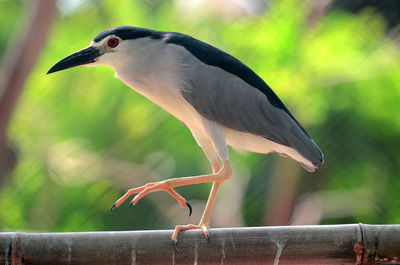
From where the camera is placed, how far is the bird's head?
1175 millimetres

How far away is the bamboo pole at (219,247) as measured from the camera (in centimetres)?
94

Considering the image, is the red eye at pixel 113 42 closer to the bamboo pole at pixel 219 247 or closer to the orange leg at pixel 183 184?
the orange leg at pixel 183 184

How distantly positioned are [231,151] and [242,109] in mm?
1533

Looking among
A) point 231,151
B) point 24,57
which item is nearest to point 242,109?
point 24,57

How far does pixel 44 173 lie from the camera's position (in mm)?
2842

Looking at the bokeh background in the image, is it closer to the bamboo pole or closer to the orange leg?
the orange leg

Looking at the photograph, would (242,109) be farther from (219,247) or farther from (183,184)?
(219,247)

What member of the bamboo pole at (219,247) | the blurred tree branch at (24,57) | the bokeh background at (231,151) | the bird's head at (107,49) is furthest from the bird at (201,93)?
the bokeh background at (231,151)

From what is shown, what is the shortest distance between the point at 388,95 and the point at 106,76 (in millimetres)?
1475

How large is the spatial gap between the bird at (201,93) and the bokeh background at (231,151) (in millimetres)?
1402

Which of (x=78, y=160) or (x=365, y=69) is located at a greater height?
(x=365, y=69)

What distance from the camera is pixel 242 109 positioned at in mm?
1271

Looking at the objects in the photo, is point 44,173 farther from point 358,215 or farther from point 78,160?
point 358,215

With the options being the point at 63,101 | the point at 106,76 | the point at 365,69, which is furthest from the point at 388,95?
the point at 63,101
